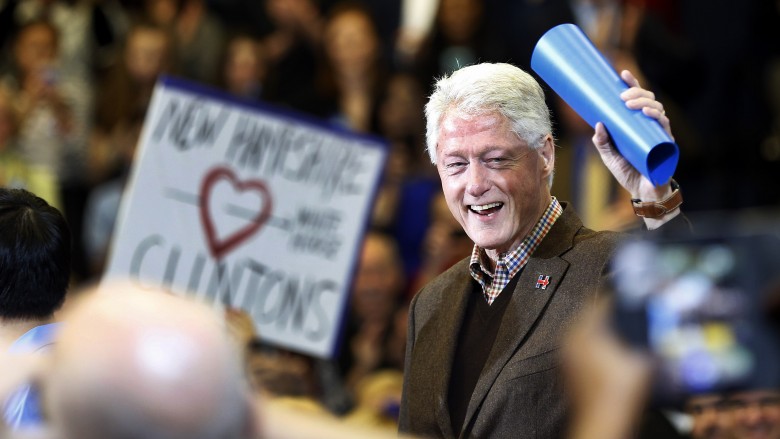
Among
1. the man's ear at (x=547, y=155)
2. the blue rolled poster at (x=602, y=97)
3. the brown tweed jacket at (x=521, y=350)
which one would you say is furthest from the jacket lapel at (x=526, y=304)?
the blue rolled poster at (x=602, y=97)

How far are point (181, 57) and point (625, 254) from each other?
6.48 meters

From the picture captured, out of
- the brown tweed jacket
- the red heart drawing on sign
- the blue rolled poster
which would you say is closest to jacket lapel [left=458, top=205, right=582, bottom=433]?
the brown tweed jacket

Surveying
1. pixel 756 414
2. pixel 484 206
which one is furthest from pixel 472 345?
pixel 756 414

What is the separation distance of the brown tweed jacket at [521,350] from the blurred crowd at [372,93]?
70.2 inches

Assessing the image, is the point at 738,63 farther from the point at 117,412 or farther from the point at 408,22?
the point at 117,412

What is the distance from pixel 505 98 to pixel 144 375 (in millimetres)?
1672

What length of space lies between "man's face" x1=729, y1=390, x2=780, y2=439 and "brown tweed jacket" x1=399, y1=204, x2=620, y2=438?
4.09 ft

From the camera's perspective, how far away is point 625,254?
1.18m

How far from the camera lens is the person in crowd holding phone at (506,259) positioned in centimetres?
256

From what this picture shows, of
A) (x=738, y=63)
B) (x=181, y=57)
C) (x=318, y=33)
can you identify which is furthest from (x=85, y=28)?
(x=738, y=63)

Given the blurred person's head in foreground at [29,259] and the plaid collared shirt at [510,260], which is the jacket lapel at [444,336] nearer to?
the plaid collared shirt at [510,260]

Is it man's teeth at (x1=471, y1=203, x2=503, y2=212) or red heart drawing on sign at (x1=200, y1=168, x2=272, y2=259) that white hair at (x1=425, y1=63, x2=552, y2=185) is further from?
red heart drawing on sign at (x1=200, y1=168, x2=272, y2=259)

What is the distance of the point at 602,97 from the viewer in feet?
8.64

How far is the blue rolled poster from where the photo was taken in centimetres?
253
